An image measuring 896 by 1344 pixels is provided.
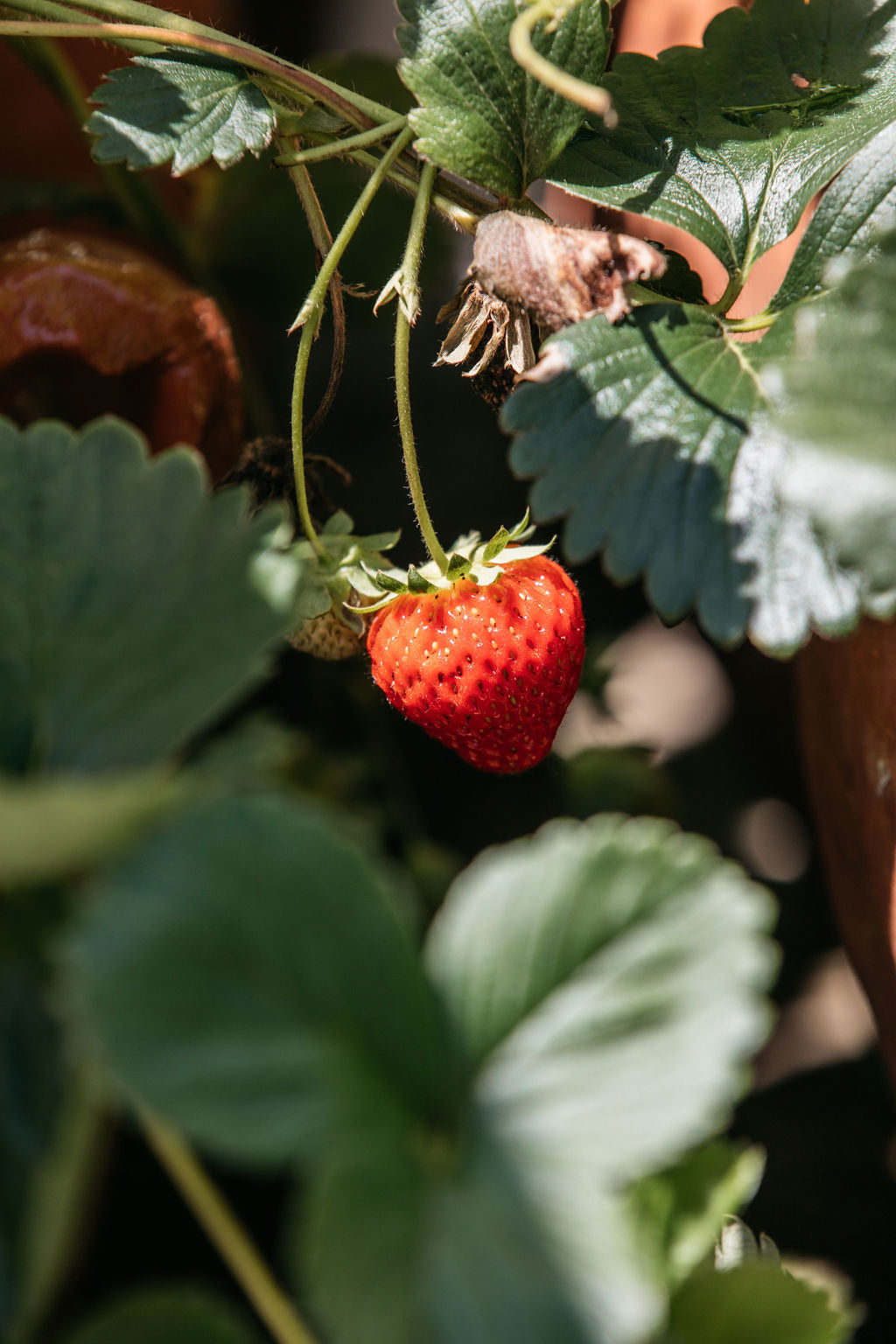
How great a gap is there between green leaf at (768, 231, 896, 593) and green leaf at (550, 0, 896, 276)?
7.0 inches

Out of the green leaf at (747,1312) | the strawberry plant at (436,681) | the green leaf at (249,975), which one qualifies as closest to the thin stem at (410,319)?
the strawberry plant at (436,681)

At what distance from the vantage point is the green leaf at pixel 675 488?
18.1 inches

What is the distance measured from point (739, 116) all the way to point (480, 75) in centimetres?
15

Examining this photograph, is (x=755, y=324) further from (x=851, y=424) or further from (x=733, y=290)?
(x=851, y=424)

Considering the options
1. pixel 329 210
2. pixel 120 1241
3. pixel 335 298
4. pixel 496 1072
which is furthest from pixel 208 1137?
pixel 329 210

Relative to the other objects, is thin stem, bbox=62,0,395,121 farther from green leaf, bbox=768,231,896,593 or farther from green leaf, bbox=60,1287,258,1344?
green leaf, bbox=60,1287,258,1344

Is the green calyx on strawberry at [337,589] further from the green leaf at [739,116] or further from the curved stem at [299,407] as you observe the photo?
the green leaf at [739,116]

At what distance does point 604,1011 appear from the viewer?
300 mm

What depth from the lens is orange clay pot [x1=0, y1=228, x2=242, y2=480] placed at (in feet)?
2.03

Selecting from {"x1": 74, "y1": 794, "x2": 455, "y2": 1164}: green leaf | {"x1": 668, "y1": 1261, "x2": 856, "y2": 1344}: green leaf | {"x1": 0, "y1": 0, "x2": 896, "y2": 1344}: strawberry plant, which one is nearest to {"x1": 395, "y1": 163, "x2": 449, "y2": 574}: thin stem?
{"x1": 0, "y1": 0, "x2": 896, "y2": 1344}: strawberry plant

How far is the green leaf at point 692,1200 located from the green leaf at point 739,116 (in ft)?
1.52

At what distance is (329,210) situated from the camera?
814mm

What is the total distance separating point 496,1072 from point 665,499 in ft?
0.92

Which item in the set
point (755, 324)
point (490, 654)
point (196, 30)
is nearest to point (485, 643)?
point (490, 654)
